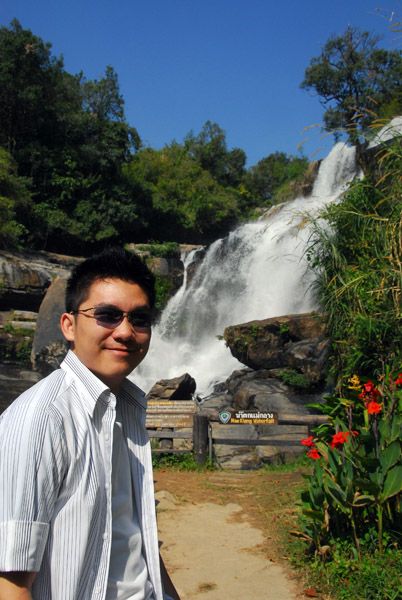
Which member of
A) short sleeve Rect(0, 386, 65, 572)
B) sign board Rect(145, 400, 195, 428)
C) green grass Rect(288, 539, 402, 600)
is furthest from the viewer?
sign board Rect(145, 400, 195, 428)

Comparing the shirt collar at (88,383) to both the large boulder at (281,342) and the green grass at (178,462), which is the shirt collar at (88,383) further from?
the large boulder at (281,342)

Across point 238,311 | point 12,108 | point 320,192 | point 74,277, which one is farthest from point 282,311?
point 12,108

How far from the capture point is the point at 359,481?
11.4 ft

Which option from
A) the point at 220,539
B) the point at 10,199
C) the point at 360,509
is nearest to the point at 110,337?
the point at 360,509

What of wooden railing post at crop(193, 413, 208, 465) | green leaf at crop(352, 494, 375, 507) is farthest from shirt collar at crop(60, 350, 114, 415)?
wooden railing post at crop(193, 413, 208, 465)

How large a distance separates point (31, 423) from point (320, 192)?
80.9 ft

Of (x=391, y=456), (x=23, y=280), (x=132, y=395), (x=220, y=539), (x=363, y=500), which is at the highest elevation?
(x=23, y=280)

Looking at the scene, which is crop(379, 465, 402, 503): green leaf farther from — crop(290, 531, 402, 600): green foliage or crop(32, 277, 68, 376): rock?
crop(32, 277, 68, 376): rock

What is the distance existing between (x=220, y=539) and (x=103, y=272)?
4.25m

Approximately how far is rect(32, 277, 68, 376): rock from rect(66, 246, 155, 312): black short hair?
14.4 meters

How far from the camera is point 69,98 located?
27.8m

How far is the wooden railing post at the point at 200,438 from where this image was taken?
7.58m

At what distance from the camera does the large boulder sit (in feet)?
37.8

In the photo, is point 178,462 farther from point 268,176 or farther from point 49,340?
point 268,176
